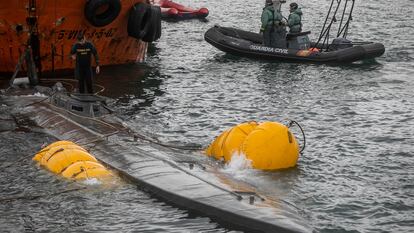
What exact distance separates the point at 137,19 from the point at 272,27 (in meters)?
5.45

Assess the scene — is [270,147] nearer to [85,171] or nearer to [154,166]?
[154,166]

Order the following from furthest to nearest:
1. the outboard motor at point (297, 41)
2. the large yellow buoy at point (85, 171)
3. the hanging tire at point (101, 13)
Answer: the outboard motor at point (297, 41) → the hanging tire at point (101, 13) → the large yellow buoy at point (85, 171)

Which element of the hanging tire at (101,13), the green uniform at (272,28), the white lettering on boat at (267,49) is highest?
the hanging tire at (101,13)

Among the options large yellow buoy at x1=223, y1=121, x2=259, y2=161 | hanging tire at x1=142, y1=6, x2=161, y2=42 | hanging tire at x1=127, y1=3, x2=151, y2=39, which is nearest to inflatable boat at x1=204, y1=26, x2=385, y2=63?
hanging tire at x1=142, y1=6, x2=161, y2=42

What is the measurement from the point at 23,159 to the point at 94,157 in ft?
4.90

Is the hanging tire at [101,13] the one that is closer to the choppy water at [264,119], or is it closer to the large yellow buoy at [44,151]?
the choppy water at [264,119]

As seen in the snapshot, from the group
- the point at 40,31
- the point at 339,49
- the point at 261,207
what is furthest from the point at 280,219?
the point at 339,49

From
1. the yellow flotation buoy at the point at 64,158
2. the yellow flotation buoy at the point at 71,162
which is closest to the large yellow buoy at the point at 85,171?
the yellow flotation buoy at the point at 71,162

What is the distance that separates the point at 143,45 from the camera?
24953 millimetres

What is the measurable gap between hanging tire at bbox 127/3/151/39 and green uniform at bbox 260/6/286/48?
4579 mm

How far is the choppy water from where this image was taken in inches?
408

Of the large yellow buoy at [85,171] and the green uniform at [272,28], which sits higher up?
the green uniform at [272,28]

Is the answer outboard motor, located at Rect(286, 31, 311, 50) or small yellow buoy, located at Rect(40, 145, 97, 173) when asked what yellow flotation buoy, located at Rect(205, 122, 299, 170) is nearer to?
small yellow buoy, located at Rect(40, 145, 97, 173)

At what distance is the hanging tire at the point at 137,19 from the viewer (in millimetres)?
22828
